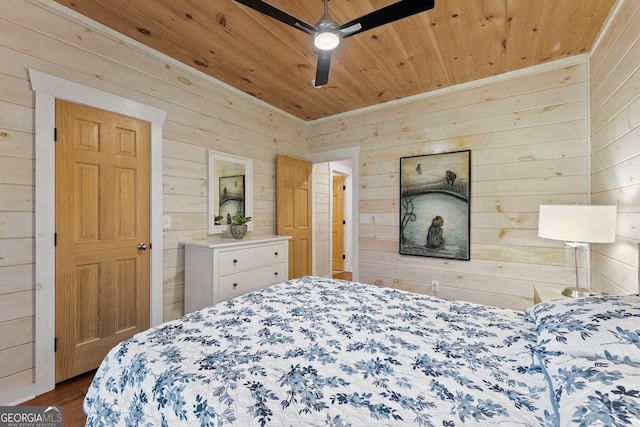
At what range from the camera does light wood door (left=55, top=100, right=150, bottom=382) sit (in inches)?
76.7

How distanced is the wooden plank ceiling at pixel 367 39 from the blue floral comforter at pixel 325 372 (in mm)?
1983

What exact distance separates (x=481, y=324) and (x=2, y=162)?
289cm

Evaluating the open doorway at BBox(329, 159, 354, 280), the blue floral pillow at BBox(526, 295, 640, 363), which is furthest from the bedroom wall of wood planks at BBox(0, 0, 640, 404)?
the open doorway at BBox(329, 159, 354, 280)

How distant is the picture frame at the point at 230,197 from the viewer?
3.05 m

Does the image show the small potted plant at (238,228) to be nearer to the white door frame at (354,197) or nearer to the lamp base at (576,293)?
the white door frame at (354,197)

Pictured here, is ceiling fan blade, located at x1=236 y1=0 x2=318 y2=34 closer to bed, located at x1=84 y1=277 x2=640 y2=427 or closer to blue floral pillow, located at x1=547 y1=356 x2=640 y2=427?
bed, located at x1=84 y1=277 x2=640 y2=427

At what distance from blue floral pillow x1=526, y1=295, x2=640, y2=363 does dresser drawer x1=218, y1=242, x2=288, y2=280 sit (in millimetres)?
2222

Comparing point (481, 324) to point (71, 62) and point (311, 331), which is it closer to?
point (311, 331)

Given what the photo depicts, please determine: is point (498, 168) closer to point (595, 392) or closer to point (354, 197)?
point (354, 197)

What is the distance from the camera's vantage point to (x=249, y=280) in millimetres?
2750

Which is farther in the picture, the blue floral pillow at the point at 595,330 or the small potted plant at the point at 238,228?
the small potted plant at the point at 238,228

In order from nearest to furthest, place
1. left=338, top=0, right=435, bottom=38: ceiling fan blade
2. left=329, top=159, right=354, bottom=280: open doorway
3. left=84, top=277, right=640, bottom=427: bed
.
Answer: left=84, top=277, right=640, bottom=427: bed
left=338, top=0, right=435, bottom=38: ceiling fan blade
left=329, top=159, right=354, bottom=280: open doorway

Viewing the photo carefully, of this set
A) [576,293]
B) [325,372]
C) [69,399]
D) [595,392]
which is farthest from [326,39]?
[69,399]

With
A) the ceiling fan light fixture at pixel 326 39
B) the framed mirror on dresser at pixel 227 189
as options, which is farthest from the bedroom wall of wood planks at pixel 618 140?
the framed mirror on dresser at pixel 227 189
